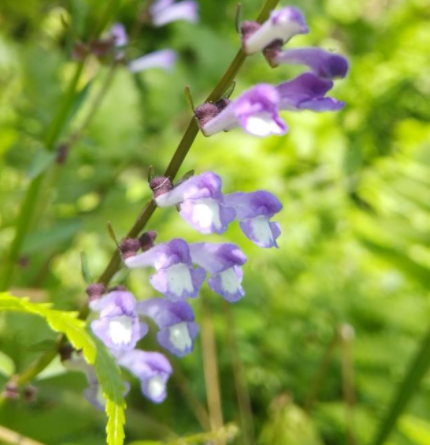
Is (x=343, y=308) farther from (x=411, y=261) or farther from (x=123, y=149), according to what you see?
(x=123, y=149)

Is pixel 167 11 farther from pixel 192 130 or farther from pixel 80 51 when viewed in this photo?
pixel 192 130

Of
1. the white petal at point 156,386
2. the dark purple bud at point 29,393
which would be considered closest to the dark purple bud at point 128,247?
the white petal at point 156,386

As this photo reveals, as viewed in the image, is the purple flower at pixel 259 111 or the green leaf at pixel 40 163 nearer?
the purple flower at pixel 259 111

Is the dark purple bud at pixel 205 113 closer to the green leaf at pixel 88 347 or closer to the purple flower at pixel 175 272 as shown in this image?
the purple flower at pixel 175 272

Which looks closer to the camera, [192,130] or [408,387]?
[192,130]

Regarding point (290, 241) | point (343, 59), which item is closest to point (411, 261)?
point (290, 241)

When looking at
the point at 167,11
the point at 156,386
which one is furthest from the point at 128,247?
the point at 167,11

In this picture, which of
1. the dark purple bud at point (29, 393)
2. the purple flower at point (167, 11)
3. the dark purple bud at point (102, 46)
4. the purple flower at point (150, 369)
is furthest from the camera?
the purple flower at point (167, 11)

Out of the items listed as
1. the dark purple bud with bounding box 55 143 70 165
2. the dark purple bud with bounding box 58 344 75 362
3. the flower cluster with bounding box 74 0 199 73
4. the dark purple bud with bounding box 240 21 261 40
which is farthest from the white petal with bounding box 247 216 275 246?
the dark purple bud with bounding box 55 143 70 165
